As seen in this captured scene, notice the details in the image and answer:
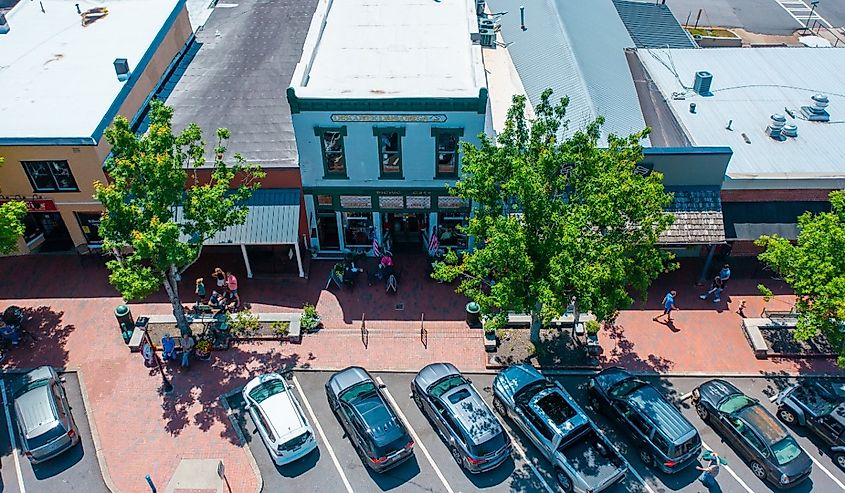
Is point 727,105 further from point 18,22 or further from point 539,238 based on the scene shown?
point 18,22

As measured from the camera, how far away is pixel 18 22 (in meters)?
37.7

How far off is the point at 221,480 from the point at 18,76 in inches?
943

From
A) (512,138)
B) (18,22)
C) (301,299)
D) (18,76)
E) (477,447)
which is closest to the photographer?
(477,447)

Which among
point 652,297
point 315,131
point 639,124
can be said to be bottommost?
point 652,297

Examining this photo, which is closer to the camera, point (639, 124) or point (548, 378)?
point (548, 378)

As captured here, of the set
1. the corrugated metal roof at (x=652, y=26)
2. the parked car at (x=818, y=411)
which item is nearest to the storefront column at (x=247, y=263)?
the parked car at (x=818, y=411)

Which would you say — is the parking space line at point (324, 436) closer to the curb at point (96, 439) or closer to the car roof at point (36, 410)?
the curb at point (96, 439)

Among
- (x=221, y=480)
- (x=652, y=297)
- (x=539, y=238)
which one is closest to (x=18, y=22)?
(x=221, y=480)

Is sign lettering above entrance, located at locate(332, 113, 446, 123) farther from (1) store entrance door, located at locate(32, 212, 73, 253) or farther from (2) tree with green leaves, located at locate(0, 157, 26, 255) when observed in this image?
(1) store entrance door, located at locate(32, 212, 73, 253)

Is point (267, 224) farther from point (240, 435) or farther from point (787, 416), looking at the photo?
point (787, 416)

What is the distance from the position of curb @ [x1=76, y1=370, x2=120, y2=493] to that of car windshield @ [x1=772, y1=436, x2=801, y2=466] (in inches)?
903

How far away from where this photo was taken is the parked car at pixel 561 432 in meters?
21.7

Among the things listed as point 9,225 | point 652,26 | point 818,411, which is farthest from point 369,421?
point 652,26

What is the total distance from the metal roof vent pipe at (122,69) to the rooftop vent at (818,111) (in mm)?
34884
